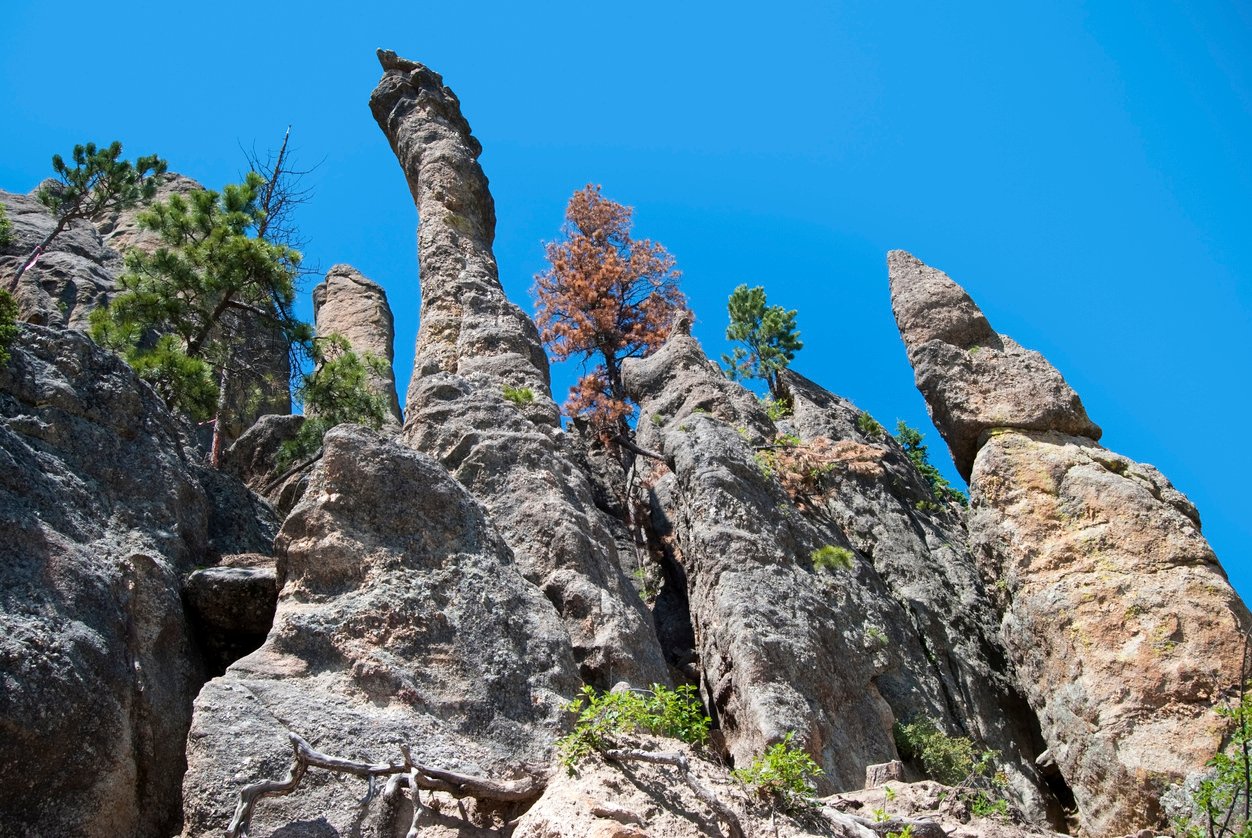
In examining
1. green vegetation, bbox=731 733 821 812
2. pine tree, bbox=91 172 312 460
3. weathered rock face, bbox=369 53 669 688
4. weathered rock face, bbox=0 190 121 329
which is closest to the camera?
green vegetation, bbox=731 733 821 812

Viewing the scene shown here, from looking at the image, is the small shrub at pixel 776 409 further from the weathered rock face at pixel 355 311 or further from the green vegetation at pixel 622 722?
the green vegetation at pixel 622 722

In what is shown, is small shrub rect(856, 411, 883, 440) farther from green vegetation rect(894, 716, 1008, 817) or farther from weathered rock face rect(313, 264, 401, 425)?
weathered rock face rect(313, 264, 401, 425)

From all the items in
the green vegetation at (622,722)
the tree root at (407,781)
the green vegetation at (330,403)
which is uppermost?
the green vegetation at (330,403)

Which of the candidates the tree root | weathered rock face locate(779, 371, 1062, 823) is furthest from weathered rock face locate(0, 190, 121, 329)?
the tree root

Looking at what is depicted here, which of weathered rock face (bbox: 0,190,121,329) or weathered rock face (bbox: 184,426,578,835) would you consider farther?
weathered rock face (bbox: 0,190,121,329)

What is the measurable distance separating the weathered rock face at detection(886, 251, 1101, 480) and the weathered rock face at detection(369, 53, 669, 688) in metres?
6.61

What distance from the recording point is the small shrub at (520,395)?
18.2m

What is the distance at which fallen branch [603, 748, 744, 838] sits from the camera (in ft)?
26.5

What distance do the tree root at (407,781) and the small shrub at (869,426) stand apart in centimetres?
1608

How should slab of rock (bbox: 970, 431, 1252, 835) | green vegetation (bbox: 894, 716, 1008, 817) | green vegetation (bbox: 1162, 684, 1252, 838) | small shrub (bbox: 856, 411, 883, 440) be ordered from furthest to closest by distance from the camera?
small shrub (bbox: 856, 411, 883, 440) → green vegetation (bbox: 894, 716, 1008, 817) → slab of rock (bbox: 970, 431, 1252, 835) → green vegetation (bbox: 1162, 684, 1252, 838)

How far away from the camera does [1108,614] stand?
Result: 1486 centimetres

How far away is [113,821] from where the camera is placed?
8.58 meters

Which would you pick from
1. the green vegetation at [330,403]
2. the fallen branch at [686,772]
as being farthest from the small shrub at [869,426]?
the fallen branch at [686,772]

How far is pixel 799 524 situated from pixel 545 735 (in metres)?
8.40
